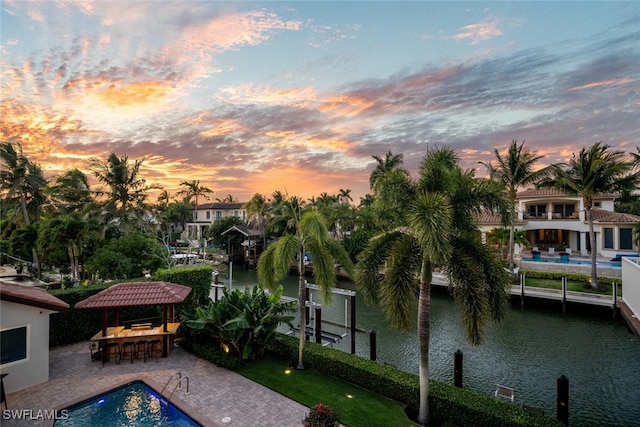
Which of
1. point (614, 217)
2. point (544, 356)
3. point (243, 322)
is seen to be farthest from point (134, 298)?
point (614, 217)

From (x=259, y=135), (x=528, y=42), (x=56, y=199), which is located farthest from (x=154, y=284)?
(x=56, y=199)

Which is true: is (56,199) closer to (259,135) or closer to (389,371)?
(259,135)

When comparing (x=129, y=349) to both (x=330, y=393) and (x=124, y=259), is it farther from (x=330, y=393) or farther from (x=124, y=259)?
(x=124, y=259)

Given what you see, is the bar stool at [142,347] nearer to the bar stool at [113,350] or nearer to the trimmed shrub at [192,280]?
the bar stool at [113,350]

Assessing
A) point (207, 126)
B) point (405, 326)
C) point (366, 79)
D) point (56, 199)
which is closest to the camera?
point (405, 326)

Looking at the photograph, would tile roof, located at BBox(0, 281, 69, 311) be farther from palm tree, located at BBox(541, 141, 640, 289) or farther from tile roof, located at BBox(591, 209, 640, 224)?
tile roof, located at BBox(591, 209, 640, 224)

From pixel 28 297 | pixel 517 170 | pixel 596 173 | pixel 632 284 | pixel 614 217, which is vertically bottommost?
pixel 632 284
